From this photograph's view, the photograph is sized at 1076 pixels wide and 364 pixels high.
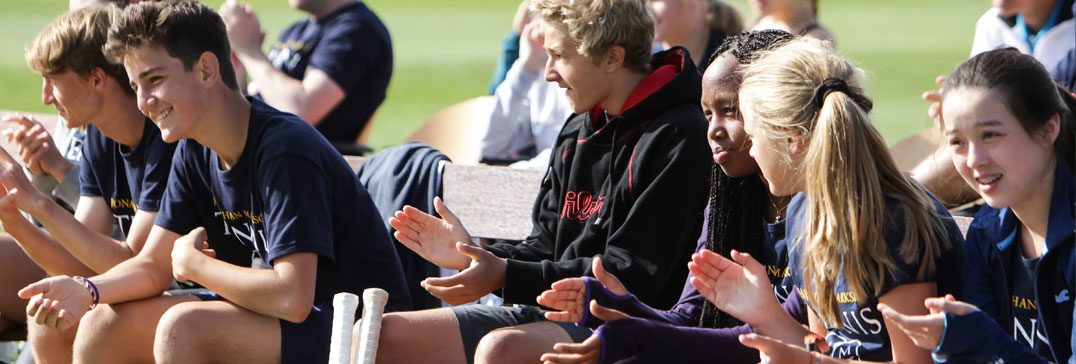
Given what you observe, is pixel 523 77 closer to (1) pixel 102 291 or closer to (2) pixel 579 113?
(2) pixel 579 113

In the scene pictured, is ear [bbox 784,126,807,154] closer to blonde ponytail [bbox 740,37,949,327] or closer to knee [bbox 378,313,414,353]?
blonde ponytail [bbox 740,37,949,327]

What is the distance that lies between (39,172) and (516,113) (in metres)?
1.89

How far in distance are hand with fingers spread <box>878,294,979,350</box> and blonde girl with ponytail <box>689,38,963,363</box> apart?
0.68 ft

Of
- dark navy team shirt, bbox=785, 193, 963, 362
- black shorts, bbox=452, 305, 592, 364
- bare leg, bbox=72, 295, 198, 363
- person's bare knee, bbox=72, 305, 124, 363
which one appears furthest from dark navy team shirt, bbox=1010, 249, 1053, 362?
person's bare knee, bbox=72, 305, 124, 363

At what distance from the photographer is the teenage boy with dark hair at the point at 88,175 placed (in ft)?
11.7

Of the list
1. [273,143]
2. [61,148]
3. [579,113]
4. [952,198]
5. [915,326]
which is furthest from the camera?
[61,148]

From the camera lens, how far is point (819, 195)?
2504mm

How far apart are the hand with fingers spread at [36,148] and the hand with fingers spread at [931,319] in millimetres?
3128

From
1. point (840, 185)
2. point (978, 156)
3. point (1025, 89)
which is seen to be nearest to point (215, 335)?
point (840, 185)

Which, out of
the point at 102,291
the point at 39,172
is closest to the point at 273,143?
the point at 102,291

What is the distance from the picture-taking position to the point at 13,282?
13.1 feet

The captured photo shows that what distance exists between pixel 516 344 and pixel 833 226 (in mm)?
753

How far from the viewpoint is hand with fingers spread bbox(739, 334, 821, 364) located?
2277mm

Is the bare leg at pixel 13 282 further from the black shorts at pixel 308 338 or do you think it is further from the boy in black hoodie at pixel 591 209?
the boy in black hoodie at pixel 591 209
